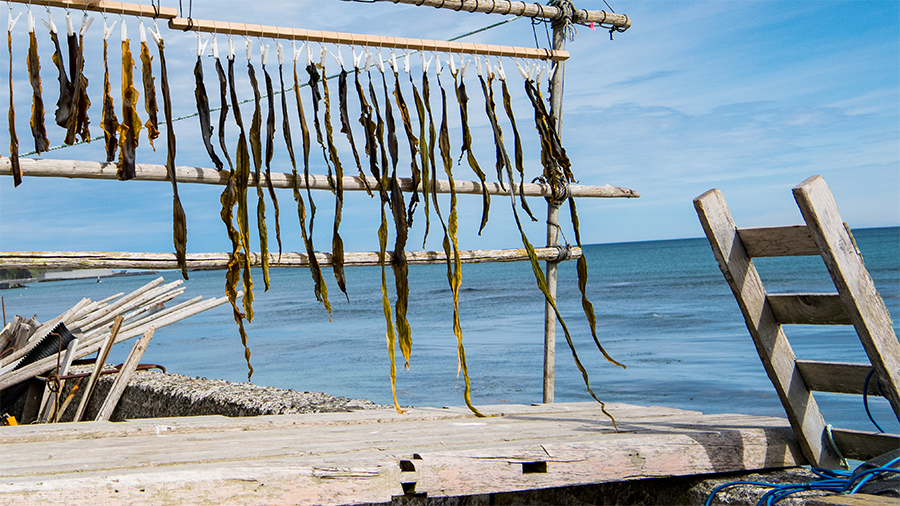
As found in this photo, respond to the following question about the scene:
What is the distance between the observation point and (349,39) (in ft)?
11.0

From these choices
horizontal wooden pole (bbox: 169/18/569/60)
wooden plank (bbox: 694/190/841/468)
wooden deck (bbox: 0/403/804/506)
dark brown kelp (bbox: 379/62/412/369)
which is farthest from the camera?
dark brown kelp (bbox: 379/62/412/369)

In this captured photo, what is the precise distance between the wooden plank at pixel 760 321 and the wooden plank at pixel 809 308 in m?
0.04

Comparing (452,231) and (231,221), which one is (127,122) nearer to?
(231,221)

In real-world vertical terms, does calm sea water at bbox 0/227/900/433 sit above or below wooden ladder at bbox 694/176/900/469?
below

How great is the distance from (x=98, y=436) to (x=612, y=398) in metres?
7.40

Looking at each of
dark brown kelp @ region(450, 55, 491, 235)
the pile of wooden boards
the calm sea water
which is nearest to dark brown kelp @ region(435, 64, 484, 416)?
dark brown kelp @ region(450, 55, 491, 235)

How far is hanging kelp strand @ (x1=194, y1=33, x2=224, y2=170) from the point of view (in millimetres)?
3033

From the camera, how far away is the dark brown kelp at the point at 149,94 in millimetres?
3010

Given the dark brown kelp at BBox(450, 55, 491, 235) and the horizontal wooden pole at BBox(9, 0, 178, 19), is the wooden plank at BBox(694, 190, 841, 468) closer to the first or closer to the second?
the dark brown kelp at BBox(450, 55, 491, 235)

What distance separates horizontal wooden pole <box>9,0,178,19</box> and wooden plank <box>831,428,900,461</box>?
318 centimetres

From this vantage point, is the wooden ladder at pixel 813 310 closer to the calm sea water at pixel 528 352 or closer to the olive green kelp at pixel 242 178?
the olive green kelp at pixel 242 178

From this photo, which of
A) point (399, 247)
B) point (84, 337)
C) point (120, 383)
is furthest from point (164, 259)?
point (84, 337)

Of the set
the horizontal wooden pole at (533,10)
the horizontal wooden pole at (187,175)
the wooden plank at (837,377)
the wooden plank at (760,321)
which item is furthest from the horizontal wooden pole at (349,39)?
the wooden plank at (837,377)

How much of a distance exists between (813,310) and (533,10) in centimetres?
248
